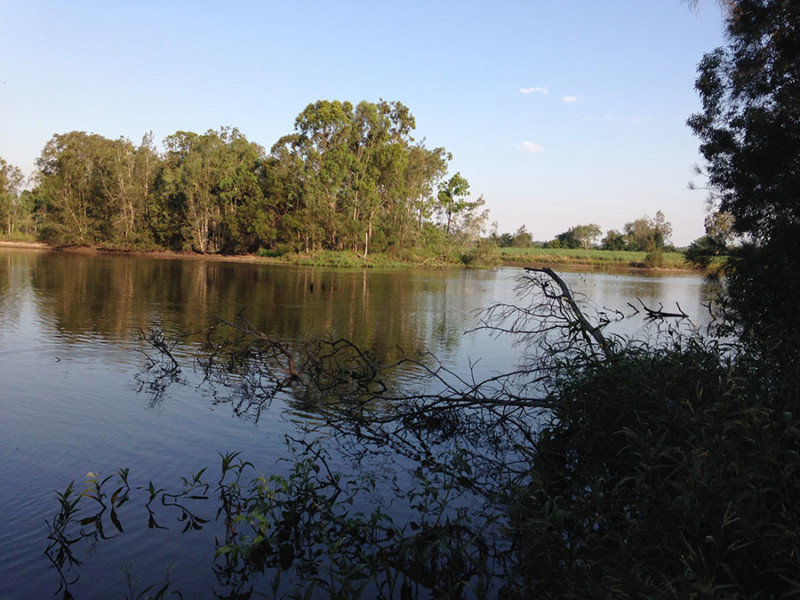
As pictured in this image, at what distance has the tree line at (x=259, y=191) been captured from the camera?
193 ft

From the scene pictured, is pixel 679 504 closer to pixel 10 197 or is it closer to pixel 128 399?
pixel 128 399

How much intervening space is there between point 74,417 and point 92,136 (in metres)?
71.2

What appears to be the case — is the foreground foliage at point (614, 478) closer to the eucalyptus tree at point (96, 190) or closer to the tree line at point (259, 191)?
the tree line at point (259, 191)

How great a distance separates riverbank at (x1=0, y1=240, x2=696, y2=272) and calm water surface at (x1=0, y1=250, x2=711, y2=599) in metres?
27.9

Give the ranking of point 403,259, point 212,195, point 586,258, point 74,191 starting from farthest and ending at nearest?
point 586,258 → point 74,191 → point 403,259 → point 212,195

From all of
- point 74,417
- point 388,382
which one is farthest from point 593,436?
point 74,417

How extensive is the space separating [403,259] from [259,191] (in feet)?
55.7

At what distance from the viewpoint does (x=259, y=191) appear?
197 ft

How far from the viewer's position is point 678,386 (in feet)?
18.8

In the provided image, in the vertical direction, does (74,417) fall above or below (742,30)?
below

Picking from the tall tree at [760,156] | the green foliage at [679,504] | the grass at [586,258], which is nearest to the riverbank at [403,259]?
the grass at [586,258]

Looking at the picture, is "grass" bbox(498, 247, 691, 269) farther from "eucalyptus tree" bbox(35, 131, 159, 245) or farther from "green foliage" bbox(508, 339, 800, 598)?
"green foliage" bbox(508, 339, 800, 598)

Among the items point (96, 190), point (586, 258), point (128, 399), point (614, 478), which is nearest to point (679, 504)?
point (614, 478)

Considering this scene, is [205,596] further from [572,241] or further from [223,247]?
[572,241]
